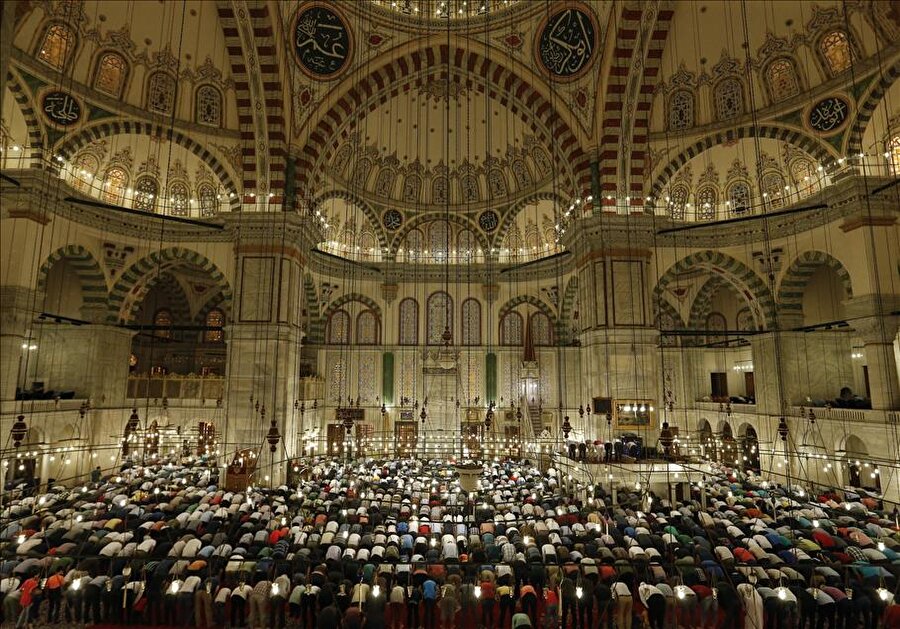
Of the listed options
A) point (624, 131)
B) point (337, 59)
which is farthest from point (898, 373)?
point (337, 59)

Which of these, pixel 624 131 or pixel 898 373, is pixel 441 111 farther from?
pixel 898 373

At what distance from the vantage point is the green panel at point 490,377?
2277cm

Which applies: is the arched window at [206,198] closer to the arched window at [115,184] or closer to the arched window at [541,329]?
the arched window at [115,184]

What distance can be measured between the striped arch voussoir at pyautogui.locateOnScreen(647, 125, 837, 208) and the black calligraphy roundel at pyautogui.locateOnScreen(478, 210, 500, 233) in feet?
27.8

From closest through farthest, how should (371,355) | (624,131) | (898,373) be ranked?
(898,373) → (624,131) → (371,355)

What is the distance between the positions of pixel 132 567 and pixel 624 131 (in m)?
16.1

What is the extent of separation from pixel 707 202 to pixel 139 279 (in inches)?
843

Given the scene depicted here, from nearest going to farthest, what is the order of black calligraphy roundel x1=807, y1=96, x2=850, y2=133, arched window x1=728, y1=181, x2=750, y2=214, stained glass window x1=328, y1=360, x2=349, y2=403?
1. black calligraphy roundel x1=807, y1=96, x2=850, y2=133
2. arched window x1=728, y1=181, x2=750, y2=214
3. stained glass window x1=328, y1=360, x2=349, y2=403

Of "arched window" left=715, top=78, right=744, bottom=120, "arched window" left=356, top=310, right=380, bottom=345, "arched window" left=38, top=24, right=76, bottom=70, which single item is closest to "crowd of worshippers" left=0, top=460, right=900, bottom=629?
"arched window" left=38, top=24, right=76, bottom=70

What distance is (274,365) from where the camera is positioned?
15.1 metres

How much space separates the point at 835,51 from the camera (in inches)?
564

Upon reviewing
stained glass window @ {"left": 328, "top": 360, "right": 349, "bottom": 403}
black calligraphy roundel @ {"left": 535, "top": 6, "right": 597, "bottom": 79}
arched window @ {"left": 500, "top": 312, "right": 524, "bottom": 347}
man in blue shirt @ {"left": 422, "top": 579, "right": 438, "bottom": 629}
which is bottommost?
man in blue shirt @ {"left": 422, "top": 579, "right": 438, "bottom": 629}

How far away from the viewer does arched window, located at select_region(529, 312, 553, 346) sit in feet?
76.7

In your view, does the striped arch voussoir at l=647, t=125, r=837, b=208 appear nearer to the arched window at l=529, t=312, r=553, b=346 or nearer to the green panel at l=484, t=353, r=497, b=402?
the arched window at l=529, t=312, r=553, b=346
